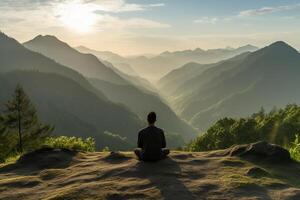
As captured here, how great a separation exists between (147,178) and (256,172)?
5.52 meters

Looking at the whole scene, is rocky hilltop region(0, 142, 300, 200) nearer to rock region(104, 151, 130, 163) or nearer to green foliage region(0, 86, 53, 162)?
rock region(104, 151, 130, 163)

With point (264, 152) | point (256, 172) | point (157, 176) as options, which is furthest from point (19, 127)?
point (256, 172)

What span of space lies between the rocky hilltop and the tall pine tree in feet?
161

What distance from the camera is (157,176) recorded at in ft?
62.1

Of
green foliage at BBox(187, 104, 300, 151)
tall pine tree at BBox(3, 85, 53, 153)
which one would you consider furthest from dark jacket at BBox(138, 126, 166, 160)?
green foliage at BBox(187, 104, 300, 151)

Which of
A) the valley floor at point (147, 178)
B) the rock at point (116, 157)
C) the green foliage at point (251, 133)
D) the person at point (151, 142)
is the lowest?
the green foliage at point (251, 133)

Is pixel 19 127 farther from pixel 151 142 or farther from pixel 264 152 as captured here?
pixel 264 152

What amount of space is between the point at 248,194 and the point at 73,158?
40.4ft

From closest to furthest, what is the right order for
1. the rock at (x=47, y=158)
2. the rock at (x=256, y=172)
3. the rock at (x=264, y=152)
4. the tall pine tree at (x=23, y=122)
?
the rock at (x=256, y=172) < the rock at (x=264, y=152) < the rock at (x=47, y=158) < the tall pine tree at (x=23, y=122)

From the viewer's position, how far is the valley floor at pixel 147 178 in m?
16.8

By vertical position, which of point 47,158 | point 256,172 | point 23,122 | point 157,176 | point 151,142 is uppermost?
point 151,142

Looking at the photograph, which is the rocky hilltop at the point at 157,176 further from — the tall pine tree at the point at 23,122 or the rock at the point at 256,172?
the tall pine tree at the point at 23,122

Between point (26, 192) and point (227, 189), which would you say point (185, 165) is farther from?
point (26, 192)

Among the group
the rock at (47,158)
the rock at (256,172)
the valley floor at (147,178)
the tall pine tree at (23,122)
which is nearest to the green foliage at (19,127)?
the tall pine tree at (23,122)
